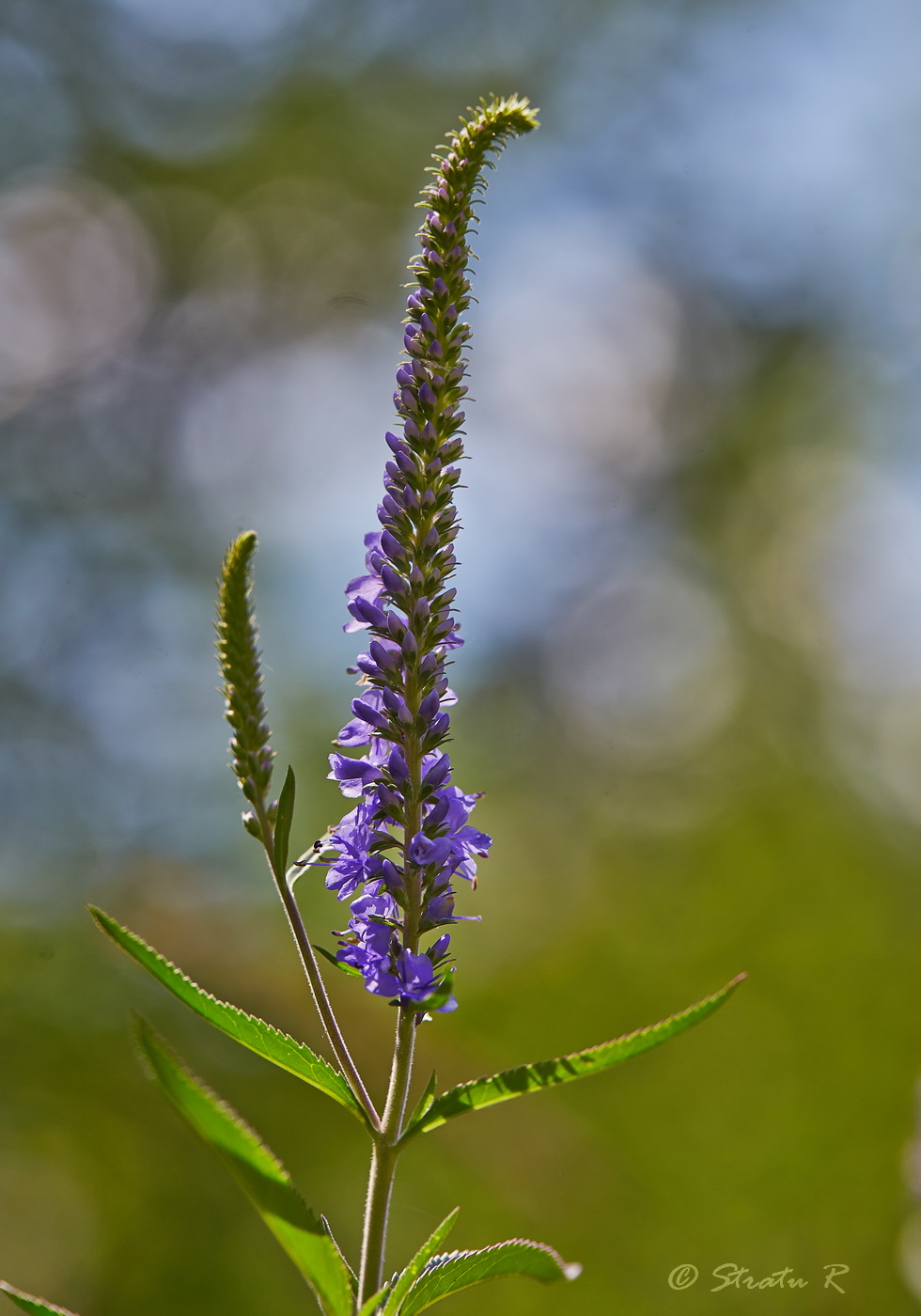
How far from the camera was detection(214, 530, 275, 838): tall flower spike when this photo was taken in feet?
5.50

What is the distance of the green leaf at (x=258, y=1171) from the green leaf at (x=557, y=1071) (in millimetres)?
262

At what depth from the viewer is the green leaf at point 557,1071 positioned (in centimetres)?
151

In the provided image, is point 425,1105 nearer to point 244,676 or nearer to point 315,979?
point 315,979

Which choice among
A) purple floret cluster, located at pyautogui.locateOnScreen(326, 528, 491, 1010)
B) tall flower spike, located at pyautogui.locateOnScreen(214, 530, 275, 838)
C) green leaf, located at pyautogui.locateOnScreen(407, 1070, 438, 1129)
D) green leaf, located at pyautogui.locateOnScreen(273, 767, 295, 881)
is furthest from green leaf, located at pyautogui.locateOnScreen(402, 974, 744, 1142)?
tall flower spike, located at pyautogui.locateOnScreen(214, 530, 275, 838)

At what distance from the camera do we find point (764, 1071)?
6168mm

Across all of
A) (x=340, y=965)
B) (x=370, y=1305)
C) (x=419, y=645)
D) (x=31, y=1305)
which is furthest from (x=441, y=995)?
(x=31, y=1305)

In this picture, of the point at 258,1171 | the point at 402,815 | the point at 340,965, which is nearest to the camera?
the point at 258,1171

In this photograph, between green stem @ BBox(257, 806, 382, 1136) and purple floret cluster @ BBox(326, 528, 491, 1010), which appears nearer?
green stem @ BBox(257, 806, 382, 1136)

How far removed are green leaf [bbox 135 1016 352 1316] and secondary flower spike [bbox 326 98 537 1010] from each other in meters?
0.43

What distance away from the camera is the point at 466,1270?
1636mm

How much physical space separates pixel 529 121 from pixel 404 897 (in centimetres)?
152

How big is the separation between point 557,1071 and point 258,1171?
0.51 m

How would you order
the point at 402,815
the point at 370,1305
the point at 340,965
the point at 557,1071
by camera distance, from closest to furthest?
the point at 370,1305, the point at 557,1071, the point at 340,965, the point at 402,815

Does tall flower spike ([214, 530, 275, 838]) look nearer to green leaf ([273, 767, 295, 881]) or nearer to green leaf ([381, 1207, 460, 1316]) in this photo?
green leaf ([273, 767, 295, 881])
